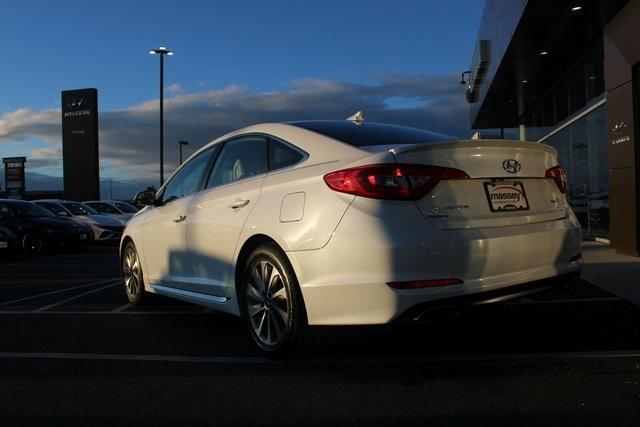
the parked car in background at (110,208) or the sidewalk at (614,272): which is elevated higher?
the parked car in background at (110,208)

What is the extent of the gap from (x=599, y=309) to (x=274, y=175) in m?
3.38

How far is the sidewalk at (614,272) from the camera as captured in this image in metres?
6.84

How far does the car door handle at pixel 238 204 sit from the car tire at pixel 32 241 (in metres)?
12.5

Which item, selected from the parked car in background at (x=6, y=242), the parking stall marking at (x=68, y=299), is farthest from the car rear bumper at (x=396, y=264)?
the parked car in background at (x=6, y=242)

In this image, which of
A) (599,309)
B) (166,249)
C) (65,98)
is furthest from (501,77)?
(65,98)

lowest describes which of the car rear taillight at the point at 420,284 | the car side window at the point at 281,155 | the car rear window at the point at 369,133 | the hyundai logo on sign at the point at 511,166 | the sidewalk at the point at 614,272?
the sidewalk at the point at 614,272

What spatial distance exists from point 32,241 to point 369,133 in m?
13.4

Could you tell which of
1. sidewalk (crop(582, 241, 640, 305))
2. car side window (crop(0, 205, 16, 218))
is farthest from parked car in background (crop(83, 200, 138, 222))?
sidewalk (crop(582, 241, 640, 305))

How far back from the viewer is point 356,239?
373 centimetres

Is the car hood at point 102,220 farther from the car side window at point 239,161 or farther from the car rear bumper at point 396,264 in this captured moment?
the car rear bumper at point 396,264

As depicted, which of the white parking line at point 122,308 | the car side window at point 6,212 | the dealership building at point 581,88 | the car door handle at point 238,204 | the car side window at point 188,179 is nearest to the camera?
the car door handle at point 238,204

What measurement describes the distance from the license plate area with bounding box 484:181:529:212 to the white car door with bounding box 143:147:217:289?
104 inches

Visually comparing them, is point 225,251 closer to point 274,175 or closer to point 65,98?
point 274,175

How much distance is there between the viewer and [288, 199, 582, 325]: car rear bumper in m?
3.66
